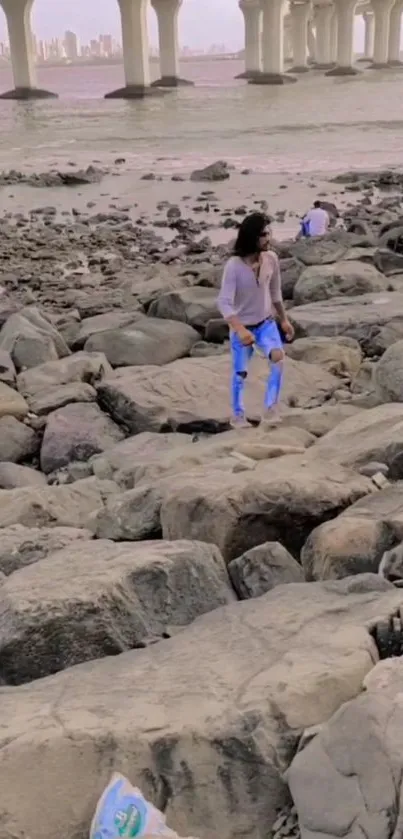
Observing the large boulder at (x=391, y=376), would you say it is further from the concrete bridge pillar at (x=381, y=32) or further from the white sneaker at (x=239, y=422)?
the concrete bridge pillar at (x=381, y=32)

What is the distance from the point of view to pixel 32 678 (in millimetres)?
3117

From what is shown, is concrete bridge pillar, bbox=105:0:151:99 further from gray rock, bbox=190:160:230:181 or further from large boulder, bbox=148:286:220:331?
large boulder, bbox=148:286:220:331

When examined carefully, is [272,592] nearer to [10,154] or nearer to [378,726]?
[378,726]

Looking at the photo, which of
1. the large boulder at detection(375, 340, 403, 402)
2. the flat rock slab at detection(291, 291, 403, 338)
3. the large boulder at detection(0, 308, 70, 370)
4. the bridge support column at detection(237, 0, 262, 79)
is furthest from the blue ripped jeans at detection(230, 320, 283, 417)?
the bridge support column at detection(237, 0, 262, 79)

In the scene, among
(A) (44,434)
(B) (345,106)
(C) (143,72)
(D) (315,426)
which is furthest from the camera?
(C) (143,72)

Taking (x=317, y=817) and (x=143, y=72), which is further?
(x=143, y=72)

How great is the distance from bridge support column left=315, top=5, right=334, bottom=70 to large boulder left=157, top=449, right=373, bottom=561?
98059 mm

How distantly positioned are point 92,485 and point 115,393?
150cm

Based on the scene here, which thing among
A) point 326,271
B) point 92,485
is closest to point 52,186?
point 326,271

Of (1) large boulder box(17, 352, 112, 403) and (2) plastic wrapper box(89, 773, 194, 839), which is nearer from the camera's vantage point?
(2) plastic wrapper box(89, 773, 194, 839)

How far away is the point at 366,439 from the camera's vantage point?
15.6ft

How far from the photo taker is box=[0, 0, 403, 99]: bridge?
62188 mm

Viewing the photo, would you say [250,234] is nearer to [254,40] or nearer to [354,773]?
[354,773]

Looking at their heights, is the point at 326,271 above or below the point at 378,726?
below
